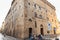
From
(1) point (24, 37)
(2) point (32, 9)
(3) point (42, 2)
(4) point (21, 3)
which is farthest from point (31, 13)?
(3) point (42, 2)

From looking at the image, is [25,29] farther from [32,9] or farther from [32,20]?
[32,9]

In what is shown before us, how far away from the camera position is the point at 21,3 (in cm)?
2761

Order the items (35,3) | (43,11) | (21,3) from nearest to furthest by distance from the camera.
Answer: (21,3) < (35,3) < (43,11)

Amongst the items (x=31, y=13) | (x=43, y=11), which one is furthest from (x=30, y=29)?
(x=43, y=11)

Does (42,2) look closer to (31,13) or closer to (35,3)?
(35,3)

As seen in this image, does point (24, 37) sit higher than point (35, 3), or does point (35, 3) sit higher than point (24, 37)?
point (35, 3)

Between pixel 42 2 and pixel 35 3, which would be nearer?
pixel 35 3

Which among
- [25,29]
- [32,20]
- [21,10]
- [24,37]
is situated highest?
[21,10]

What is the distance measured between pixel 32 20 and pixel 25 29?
124 inches

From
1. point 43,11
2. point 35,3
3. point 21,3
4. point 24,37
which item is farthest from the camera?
point 43,11

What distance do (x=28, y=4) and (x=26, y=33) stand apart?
21.4 feet

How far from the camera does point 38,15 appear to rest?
105ft

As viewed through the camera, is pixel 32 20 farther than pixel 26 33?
Yes

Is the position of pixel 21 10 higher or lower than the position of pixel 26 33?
higher
